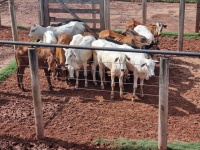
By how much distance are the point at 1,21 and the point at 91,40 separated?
754 cm

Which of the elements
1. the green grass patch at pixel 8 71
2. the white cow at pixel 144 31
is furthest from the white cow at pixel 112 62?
the green grass patch at pixel 8 71

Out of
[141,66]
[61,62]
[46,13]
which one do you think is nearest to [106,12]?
[46,13]

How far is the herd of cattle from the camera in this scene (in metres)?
9.79

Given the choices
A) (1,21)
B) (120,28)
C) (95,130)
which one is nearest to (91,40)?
(95,130)

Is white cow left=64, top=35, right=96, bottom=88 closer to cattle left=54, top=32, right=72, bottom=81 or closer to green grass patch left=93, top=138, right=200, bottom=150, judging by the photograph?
cattle left=54, top=32, right=72, bottom=81

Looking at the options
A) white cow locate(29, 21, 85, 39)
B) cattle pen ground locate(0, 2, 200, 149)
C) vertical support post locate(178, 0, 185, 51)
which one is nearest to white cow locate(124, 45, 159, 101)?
cattle pen ground locate(0, 2, 200, 149)

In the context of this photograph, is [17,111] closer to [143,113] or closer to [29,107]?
[29,107]

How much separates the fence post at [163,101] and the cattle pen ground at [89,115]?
744 millimetres

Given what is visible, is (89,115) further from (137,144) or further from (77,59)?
(77,59)

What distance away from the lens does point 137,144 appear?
7.40 m

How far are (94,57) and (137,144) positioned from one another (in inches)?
153

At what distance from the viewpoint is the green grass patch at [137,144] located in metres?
7.27

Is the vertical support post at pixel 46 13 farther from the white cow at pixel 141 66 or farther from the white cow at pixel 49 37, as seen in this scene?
the white cow at pixel 141 66

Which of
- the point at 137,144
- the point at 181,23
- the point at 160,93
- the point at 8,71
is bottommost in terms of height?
the point at 137,144
